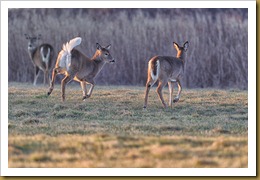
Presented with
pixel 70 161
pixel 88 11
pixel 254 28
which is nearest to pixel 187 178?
pixel 70 161

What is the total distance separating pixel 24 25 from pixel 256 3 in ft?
52.9

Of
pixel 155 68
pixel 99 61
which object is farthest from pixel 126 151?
pixel 99 61

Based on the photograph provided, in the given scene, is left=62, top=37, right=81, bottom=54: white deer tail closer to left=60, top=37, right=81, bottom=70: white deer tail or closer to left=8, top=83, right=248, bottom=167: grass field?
left=60, top=37, right=81, bottom=70: white deer tail

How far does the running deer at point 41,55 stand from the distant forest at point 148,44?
1589 mm

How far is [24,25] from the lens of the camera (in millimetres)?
23844

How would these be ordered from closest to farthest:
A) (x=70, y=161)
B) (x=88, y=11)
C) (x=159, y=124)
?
(x=70, y=161), (x=159, y=124), (x=88, y=11)

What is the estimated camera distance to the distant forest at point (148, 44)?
2058 centimetres

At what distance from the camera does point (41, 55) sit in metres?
19.7

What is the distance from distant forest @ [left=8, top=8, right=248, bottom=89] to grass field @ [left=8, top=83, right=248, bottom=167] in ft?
14.3

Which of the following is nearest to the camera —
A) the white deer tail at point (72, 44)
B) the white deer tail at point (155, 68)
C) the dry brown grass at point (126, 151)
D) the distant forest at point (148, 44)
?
the dry brown grass at point (126, 151)

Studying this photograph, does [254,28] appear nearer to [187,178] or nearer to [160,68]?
[187,178]

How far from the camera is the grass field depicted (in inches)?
303

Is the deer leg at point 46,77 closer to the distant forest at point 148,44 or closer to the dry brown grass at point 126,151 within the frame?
the distant forest at point 148,44

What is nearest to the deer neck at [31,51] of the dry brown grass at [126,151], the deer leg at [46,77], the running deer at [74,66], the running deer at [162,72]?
the deer leg at [46,77]
